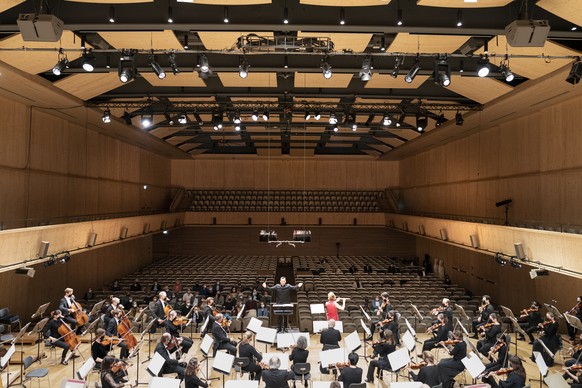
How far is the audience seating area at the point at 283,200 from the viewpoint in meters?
33.5

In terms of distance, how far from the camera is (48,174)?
59.0ft

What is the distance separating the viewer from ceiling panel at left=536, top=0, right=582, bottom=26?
8.89 meters

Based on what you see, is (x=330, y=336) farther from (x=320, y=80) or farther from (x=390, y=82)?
(x=390, y=82)

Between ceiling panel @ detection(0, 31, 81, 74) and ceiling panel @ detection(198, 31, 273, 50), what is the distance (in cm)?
355

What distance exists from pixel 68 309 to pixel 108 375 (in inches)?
228

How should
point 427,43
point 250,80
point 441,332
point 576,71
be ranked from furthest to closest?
1. point 250,80
2. point 427,43
3. point 441,332
4. point 576,71

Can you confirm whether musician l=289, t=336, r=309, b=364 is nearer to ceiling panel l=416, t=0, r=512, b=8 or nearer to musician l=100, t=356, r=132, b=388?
musician l=100, t=356, r=132, b=388

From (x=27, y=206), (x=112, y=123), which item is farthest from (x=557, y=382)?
(x=112, y=123)

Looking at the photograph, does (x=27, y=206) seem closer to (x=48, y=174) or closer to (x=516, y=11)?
(x=48, y=174)

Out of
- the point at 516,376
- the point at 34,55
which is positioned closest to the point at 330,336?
the point at 516,376

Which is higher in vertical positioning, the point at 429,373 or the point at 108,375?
the point at 108,375

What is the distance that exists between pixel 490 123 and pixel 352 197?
51.6ft

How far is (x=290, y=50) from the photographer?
10734mm

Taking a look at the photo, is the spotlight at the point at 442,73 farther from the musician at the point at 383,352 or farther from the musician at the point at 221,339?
the musician at the point at 221,339
